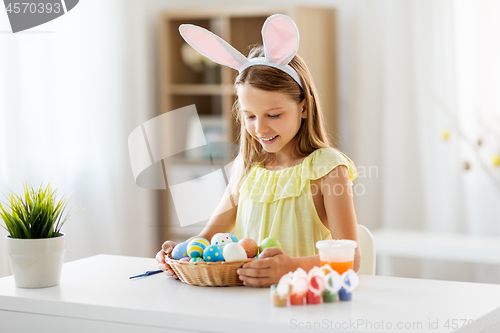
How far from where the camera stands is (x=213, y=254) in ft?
3.87

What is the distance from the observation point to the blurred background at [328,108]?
8.95 ft

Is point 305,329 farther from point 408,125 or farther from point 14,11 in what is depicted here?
point 408,125

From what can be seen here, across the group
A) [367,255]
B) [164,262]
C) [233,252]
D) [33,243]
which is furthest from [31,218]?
[367,255]

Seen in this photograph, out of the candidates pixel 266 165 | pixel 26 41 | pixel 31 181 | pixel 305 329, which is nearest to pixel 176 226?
pixel 31 181

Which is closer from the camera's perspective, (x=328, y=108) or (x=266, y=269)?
(x=266, y=269)

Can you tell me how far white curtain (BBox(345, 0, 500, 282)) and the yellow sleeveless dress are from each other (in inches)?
68.5

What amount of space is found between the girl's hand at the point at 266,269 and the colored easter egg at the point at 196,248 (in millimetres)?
116

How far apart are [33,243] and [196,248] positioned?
313 mm

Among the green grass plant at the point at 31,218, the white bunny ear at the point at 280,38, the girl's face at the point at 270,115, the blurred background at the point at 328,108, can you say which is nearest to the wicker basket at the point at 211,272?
the green grass plant at the point at 31,218

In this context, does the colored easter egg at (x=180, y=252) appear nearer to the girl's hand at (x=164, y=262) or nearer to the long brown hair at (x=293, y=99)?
the girl's hand at (x=164, y=262)

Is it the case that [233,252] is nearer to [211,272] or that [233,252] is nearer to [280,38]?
[211,272]

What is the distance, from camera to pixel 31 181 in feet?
8.56

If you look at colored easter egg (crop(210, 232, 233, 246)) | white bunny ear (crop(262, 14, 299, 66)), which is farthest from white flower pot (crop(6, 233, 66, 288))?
white bunny ear (crop(262, 14, 299, 66))

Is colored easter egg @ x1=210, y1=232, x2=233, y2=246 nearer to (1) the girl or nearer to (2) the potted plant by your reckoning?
(1) the girl
